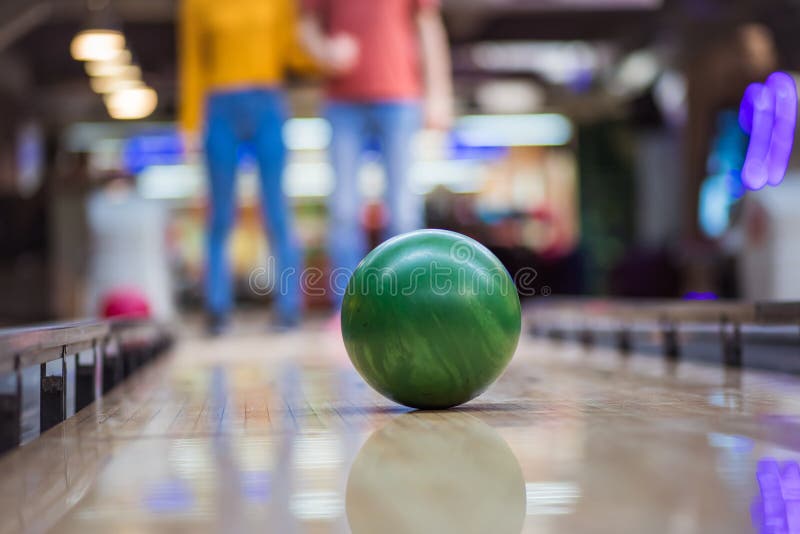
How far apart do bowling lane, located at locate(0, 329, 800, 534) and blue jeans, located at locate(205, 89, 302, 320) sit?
286 centimetres

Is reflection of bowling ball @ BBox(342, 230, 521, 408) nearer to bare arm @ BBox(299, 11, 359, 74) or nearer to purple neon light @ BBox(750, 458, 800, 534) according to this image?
purple neon light @ BBox(750, 458, 800, 534)

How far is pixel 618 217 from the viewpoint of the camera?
1563 cm

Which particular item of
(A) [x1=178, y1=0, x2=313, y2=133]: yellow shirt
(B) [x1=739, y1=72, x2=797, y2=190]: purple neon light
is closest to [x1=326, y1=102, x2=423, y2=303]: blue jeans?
(A) [x1=178, y1=0, x2=313, y2=133]: yellow shirt

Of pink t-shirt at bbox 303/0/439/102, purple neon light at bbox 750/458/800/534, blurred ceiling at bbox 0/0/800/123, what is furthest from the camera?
blurred ceiling at bbox 0/0/800/123

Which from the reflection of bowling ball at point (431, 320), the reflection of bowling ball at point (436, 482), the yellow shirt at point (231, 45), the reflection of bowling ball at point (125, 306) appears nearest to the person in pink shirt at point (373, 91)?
the yellow shirt at point (231, 45)

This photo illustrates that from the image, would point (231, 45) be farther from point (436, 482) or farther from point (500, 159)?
point (500, 159)

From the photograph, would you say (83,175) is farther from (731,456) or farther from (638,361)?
(731,456)

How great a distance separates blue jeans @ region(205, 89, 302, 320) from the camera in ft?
18.4

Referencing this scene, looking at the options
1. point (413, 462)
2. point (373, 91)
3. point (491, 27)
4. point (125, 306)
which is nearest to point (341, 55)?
point (373, 91)

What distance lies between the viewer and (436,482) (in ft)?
4.70

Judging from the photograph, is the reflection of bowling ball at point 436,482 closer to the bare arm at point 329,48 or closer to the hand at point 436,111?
the bare arm at point 329,48

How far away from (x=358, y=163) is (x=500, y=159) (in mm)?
12309

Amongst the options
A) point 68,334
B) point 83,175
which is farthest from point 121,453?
point 83,175

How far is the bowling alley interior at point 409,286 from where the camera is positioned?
143 cm
